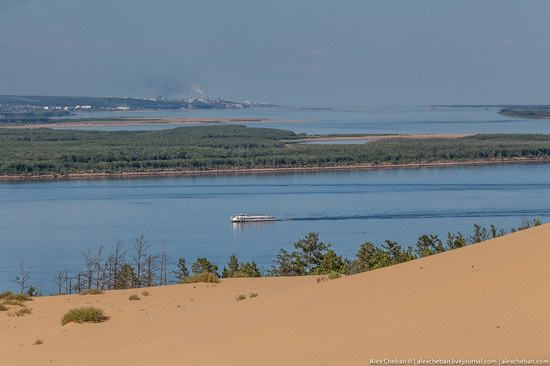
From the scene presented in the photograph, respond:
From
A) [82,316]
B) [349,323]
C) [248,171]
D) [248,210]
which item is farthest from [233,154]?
[349,323]

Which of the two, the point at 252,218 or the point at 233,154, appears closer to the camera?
the point at 252,218

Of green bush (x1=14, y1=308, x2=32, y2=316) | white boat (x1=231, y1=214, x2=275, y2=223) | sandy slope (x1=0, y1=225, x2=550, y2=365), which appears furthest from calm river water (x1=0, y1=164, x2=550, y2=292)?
sandy slope (x1=0, y1=225, x2=550, y2=365)

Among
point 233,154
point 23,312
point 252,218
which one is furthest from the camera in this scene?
point 233,154

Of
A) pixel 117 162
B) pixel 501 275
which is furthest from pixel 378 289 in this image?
pixel 117 162

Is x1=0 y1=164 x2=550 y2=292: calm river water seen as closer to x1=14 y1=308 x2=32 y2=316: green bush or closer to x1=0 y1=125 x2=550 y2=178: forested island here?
x1=0 y1=125 x2=550 y2=178: forested island

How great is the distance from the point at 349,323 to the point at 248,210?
4950 cm

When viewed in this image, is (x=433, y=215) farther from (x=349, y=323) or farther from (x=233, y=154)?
(x=233, y=154)

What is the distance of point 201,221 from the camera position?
5416cm

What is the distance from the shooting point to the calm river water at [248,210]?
44.1 meters

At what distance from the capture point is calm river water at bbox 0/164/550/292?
4409cm

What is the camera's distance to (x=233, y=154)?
10900 cm

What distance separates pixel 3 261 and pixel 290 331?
1209 inches

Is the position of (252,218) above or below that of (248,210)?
above

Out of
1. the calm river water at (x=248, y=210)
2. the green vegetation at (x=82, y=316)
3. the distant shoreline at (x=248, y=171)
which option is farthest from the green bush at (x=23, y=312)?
the distant shoreline at (x=248, y=171)
